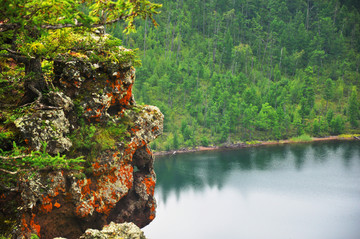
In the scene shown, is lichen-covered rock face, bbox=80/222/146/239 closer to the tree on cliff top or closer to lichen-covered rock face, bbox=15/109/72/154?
lichen-covered rock face, bbox=15/109/72/154

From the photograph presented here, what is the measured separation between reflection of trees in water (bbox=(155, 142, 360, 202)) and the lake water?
4.8 inches

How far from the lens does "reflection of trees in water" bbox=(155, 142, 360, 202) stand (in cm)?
4338

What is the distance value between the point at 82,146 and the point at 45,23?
5.84 metres

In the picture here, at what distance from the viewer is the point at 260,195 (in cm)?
3834

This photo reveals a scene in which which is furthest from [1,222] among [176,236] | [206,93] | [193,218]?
[206,93]

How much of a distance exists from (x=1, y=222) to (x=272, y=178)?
127ft

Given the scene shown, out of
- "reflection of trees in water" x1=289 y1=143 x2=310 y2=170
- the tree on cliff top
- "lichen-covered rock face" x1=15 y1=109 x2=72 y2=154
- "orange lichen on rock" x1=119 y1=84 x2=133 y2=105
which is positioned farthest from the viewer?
"reflection of trees in water" x1=289 y1=143 x2=310 y2=170

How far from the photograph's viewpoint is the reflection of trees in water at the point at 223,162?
4338 cm

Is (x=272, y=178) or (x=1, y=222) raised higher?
(x=1, y=222)

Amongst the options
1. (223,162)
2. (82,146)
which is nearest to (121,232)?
(82,146)

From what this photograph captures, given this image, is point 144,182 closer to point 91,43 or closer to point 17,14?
point 91,43

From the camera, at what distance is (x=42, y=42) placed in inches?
361

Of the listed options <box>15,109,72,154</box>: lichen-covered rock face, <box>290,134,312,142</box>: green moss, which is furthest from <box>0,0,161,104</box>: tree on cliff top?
<box>290,134,312,142</box>: green moss

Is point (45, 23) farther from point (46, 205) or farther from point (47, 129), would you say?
point (46, 205)
